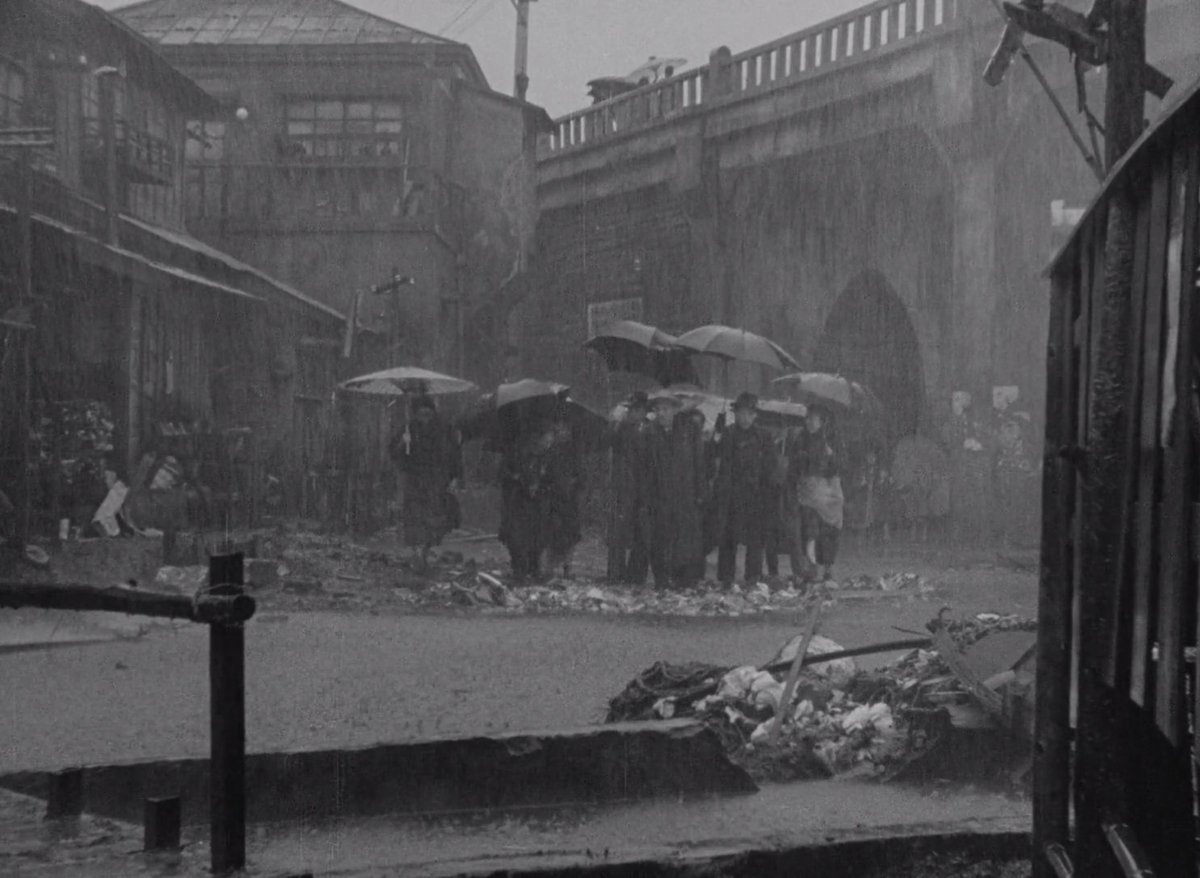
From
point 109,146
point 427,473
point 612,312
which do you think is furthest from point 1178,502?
point 612,312

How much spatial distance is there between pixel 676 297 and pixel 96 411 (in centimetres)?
1155

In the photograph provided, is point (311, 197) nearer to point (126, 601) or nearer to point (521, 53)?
point (521, 53)

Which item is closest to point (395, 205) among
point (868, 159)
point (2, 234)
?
point (868, 159)

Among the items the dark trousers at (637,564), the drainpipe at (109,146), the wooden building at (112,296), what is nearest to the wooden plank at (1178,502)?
the wooden building at (112,296)

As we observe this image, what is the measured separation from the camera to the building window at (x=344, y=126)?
27953 mm

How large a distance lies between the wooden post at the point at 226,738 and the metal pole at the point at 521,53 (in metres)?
26.9

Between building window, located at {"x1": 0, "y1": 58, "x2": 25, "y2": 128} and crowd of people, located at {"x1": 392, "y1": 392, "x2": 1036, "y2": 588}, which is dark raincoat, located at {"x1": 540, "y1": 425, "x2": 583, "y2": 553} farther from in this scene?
building window, located at {"x1": 0, "y1": 58, "x2": 25, "y2": 128}

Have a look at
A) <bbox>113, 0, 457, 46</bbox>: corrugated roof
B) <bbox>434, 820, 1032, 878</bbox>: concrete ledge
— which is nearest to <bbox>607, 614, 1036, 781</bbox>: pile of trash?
<bbox>434, 820, 1032, 878</bbox>: concrete ledge

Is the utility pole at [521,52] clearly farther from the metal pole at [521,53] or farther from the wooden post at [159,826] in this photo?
the wooden post at [159,826]

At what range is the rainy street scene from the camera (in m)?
3.37

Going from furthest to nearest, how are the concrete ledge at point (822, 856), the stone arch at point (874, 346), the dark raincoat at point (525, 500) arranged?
the stone arch at point (874, 346) < the dark raincoat at point (525, 500) < the concrete ledge at point (822, 856)

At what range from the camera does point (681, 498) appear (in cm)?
1379

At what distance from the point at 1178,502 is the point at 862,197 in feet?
58.5

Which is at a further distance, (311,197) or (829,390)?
(311,197)
